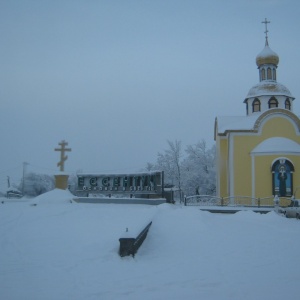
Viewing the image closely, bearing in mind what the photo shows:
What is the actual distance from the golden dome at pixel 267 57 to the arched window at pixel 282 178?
398 inches

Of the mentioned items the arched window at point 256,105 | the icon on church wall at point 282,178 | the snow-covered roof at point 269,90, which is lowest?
the icon on church wall at point 282,178

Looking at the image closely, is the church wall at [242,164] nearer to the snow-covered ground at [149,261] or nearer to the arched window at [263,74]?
the arched window at [263,74]

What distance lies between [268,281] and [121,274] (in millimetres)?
2571

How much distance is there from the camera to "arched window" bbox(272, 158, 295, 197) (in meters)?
22.2

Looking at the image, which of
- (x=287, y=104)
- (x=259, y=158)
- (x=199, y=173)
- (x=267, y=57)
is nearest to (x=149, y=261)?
(x=259, y=158)

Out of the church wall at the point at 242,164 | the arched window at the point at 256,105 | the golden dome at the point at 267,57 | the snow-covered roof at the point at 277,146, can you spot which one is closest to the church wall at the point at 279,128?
the snow-covered roof at the point at 277,146

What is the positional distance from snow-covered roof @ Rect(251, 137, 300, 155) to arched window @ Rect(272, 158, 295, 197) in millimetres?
683

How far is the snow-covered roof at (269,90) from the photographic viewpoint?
2762 cm

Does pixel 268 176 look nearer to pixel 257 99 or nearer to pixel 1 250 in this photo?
pixel 257 99

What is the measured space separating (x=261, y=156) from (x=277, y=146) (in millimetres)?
1147

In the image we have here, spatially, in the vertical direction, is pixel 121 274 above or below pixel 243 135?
below

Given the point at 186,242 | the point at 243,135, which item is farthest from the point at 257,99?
the point at 186,242

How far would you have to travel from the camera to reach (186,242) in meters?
9.81

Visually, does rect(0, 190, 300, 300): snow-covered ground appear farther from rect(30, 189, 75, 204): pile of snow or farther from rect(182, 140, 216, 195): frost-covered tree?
rect(182, 140, 216, 195): frost-covered tree
